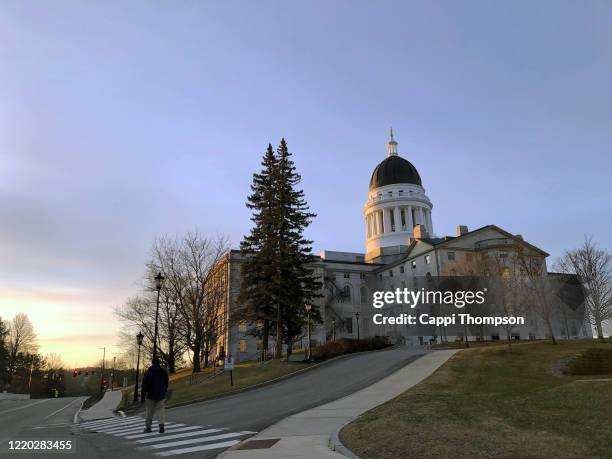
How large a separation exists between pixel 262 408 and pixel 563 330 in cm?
5564

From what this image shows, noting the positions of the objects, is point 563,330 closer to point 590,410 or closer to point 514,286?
point 514,286

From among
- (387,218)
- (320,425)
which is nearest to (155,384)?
(320,425)

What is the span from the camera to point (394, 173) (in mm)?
94812

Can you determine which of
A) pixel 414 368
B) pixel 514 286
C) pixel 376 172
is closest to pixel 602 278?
pixel 514 286

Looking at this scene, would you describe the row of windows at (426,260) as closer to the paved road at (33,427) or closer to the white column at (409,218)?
the white column at (409,218)

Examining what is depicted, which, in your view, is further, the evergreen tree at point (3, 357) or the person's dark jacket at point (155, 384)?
the evergreen tree at point (3, 357)

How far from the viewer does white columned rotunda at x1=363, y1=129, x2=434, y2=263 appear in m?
90.4

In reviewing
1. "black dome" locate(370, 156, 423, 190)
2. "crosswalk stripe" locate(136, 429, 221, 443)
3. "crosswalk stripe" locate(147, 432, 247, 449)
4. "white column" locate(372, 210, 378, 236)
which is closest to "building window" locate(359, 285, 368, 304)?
"white column" locate(372, 210, 378, 236)

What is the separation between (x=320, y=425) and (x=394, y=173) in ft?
280

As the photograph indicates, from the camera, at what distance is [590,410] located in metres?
11.8

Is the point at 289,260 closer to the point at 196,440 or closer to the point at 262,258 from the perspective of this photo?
the point at 262,258

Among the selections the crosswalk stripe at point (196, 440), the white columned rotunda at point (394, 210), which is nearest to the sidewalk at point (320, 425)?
the crosswalk stripe at point (196, 440)

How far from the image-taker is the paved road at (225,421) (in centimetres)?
1059

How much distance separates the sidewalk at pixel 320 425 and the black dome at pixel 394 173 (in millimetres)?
71786
